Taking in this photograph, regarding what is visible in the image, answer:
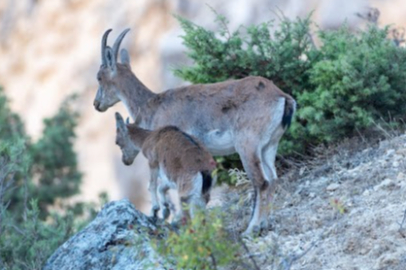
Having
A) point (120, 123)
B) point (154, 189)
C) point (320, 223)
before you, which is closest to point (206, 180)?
point (154, 189)

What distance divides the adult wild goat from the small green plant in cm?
266

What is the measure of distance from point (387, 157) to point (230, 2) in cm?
2087

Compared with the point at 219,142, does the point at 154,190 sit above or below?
below

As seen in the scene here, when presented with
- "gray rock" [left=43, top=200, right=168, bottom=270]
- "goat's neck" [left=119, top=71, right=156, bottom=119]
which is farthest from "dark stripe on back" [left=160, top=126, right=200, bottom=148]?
"goat's neck" [left=119, top=71, right=156, bottom=119]

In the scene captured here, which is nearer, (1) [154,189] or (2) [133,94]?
(1) [154,189]

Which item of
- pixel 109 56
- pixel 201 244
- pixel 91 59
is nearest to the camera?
pixel 201 244

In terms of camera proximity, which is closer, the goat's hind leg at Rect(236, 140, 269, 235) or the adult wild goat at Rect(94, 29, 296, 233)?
the goat's hind leg at Rect(236, 140, 269, 235)

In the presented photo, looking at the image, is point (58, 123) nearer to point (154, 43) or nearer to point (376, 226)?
point (154, 43)

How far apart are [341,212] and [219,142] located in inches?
128

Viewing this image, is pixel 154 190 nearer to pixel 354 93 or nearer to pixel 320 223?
pixel 320 223

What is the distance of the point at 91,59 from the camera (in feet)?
109

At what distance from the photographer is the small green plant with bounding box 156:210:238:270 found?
24.6 feet

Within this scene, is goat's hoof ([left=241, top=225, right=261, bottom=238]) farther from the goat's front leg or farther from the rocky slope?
the goat's front leg

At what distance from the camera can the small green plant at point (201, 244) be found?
7504 millimetres
